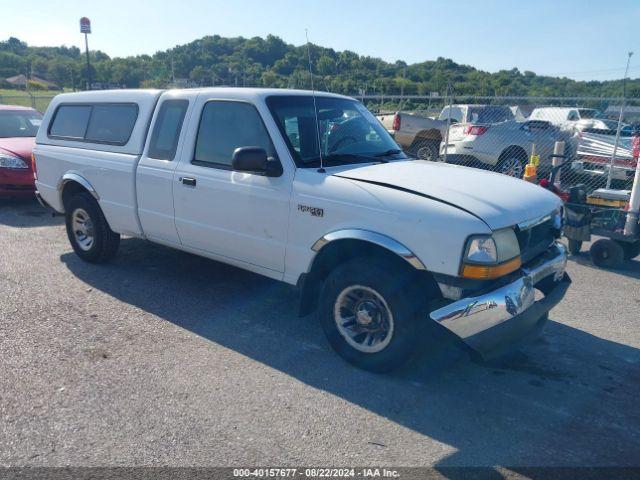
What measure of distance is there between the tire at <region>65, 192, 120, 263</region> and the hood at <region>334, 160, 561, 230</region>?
3184mm

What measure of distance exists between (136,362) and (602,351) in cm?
366

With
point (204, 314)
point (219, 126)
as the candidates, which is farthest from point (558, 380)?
point (219, 126)

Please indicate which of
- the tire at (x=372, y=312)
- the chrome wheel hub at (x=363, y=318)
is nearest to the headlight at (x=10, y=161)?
the tire at (x=372, y=312)

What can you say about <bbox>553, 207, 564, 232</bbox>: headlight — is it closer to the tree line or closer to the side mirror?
the side mirror

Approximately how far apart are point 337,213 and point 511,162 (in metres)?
10.1

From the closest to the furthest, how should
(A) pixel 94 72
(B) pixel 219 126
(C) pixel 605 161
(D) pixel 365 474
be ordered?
(D) pixel 365 474, (B) pixel 219 126, (C) pixel 605 161, (A) pixel 94 72

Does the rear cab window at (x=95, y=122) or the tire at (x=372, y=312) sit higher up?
the rear cab window at (x=95, y=122)

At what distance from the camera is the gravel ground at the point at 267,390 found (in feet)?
10.2

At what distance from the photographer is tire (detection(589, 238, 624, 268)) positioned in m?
6.65

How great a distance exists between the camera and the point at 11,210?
933 cm

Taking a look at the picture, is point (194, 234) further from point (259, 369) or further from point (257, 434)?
point (257, 434)

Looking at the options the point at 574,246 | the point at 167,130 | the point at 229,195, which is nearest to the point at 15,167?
the point at 167,130

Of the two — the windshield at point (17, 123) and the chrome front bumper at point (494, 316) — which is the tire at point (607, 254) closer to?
the chrome front bumper at point (494, 316)

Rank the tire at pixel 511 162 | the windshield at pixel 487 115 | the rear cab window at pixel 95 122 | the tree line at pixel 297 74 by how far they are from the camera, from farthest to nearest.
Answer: the windshield at pixel 487 115, the tire at pixel 511 162, the tree line at pixel 297 74, the rear cab window at pixel 95 122
